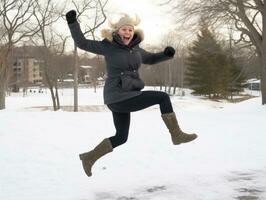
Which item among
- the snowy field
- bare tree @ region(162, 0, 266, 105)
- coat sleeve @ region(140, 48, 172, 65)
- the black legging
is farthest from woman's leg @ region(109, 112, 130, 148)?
bare tree @ region(162, 0, 266, 105)

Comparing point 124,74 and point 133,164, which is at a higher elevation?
point 124,74

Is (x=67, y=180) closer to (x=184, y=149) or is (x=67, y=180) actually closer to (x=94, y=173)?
(x=94, y=173)

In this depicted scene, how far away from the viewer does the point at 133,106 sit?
175 inches

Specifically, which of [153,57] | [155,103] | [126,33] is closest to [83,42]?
[126,33]

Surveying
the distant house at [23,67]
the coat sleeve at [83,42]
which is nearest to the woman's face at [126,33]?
the coat sleeve at [83,42]

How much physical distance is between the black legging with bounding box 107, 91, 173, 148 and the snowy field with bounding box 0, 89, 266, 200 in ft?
4.47

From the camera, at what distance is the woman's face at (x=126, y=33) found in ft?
15.2

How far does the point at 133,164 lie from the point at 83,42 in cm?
382

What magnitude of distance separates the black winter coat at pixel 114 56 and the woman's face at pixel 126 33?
39 mm

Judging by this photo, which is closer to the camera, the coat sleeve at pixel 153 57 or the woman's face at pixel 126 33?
the woman's face at pixel 126 33

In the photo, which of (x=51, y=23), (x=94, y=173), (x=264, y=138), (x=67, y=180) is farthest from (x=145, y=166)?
(x=51, y=23)

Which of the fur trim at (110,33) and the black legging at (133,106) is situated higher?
the fur trim at (110,33)

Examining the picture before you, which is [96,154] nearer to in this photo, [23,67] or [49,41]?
[49,41]

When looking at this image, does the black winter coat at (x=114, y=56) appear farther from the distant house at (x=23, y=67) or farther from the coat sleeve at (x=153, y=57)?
the distant house at (x=23, y=67)
